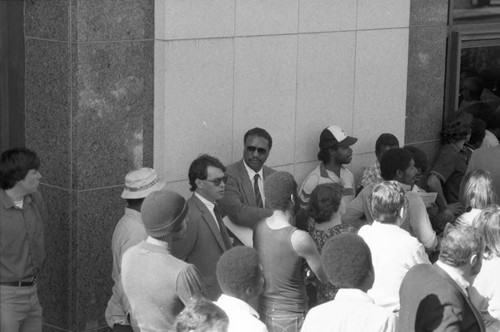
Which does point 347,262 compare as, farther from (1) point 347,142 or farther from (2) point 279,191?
(1) point 347,142

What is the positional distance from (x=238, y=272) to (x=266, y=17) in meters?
4.18

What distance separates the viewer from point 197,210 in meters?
7.43

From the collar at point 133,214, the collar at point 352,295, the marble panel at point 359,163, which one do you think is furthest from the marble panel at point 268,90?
the collar at point 352,295

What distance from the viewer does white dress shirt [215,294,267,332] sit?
17.1 feet

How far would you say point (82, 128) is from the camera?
7.96 meters

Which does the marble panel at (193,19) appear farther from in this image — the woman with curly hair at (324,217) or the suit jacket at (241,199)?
the woman with curly hair at (324,217)

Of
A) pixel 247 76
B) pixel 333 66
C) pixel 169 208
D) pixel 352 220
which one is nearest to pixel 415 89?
pixel 333 66

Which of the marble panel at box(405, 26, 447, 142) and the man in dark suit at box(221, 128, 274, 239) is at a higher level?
the marble panel at box(405, 26, 447, 142)

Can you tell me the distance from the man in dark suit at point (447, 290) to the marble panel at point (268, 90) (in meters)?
3.52

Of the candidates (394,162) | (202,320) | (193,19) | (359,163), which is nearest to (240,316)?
(202,320)

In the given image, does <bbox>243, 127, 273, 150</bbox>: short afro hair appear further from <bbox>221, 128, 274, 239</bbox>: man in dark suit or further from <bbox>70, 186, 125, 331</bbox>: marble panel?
<bbox>70, 186, 125, 331</bbox>: marble panel

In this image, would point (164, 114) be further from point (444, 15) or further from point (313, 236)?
point (444, 15)

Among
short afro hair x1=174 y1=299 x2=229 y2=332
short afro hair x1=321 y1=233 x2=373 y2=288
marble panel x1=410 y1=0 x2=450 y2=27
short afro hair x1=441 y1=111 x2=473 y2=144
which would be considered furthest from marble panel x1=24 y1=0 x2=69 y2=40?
short afro hair x1=441 y1=111 x2=473 y2=144

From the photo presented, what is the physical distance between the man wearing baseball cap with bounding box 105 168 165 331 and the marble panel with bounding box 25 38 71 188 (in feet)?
2.11
